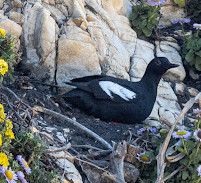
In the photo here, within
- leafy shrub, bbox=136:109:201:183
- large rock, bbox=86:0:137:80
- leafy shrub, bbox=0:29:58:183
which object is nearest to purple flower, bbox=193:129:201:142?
leafy shrub, bbox=136:109:201:183

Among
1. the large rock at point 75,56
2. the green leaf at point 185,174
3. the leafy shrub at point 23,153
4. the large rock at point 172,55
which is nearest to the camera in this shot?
the leafy shrub at point 23,153

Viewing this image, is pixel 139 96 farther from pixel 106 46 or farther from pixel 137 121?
pixel 106 46

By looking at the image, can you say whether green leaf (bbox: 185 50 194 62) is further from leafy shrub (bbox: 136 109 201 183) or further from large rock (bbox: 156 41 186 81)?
leafy shrub (bbox: 136 109 201 183)

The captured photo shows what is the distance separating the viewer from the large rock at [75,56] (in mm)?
6625

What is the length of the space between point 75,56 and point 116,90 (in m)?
0.82

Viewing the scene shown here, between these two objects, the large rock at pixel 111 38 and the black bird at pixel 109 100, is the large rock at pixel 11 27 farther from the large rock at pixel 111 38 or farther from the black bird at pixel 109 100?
the large rock at pixel 111 38

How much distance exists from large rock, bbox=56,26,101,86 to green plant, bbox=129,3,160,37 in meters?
1.53

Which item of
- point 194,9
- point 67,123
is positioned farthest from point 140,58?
point 67,123

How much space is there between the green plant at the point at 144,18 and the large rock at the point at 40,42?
1941mm

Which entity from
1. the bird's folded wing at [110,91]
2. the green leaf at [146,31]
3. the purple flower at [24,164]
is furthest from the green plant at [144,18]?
the purple flower at [24,164]

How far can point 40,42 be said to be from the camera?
648 centimetres

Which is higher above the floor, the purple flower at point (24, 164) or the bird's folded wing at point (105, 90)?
the purple flower at point (24, 164)

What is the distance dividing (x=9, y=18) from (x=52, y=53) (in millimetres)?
731

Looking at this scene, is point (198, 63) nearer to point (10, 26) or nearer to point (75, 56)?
point (75, 56)
